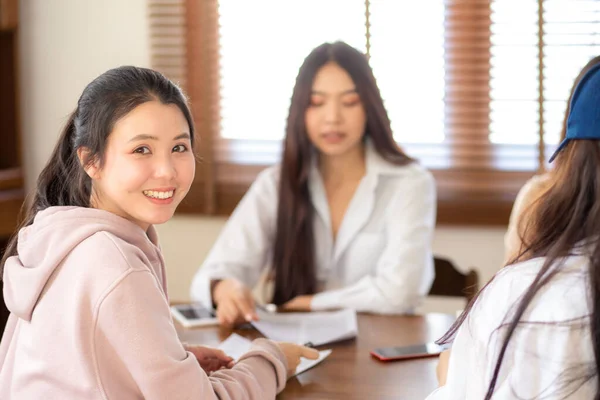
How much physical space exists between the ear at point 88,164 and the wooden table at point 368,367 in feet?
1.76

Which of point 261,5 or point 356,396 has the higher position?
point 261,5

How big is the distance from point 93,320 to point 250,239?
1403 millimetres

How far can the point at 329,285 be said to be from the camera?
8.61ft

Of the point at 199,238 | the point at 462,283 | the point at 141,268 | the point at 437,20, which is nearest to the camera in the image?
the point at 141,268

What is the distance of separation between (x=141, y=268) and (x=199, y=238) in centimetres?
235

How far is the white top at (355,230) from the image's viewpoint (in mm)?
2549

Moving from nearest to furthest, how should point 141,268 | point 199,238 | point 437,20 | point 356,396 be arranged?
point 141,268 → point 356,396 → point 437,20 → point 199,238

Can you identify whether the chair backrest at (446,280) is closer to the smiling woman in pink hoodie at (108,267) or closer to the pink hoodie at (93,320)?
the smiling woman in pink hoodie at (108,267)

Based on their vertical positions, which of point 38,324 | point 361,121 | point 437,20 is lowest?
point 38,324

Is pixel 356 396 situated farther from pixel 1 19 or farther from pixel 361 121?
pixel 1 19

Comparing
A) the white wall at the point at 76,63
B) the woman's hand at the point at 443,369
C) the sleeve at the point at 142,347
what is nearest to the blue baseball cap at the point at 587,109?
the woman's hand at the point at 443,369

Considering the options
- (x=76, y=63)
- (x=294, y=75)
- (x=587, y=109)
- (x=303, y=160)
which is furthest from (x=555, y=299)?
(x=76, y=63)

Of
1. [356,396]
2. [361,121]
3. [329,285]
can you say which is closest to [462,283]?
[329,285]

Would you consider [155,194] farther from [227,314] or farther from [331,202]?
[331,202]
